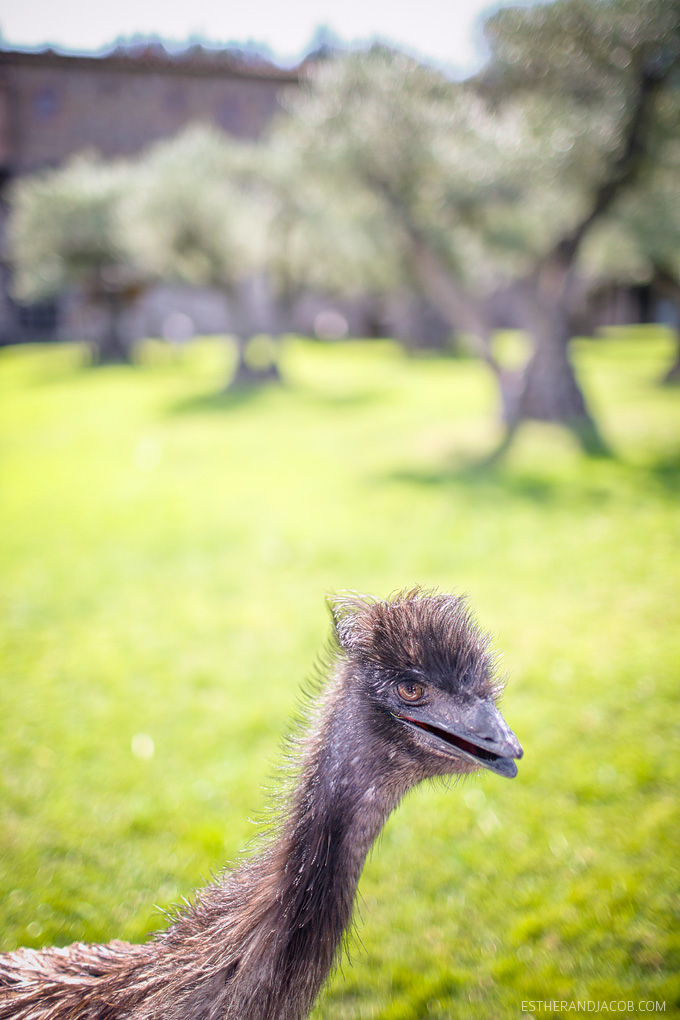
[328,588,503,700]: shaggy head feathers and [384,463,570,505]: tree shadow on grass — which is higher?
[328,588,503,700]: shaggy head feathers

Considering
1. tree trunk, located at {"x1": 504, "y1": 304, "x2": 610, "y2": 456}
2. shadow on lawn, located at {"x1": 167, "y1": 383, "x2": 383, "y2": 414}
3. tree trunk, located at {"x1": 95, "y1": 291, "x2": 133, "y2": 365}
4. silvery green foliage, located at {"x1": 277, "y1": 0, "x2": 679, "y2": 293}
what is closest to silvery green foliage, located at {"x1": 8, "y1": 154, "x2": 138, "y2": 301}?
tree trunk, located at {"x1": 95, "y1": 291, "x2": 133, "y2": 365}

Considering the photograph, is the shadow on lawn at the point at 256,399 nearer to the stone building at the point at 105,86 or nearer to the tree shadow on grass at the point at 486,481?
the tree shadow on grass at the point at 486,481

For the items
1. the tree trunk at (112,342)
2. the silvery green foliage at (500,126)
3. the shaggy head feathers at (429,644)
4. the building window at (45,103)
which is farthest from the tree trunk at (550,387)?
the tree trunk at (112,342)

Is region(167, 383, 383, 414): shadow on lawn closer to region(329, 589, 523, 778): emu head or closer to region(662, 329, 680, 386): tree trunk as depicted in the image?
region(662, 329, 680, 386): tree trunk

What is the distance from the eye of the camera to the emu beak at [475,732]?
4.40 feet

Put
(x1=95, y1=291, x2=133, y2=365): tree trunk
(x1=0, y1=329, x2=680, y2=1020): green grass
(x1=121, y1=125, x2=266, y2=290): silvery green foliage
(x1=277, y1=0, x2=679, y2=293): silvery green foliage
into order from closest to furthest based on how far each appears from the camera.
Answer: (x1=0, y1=329, x2=680, y2=1020): green grass < (x1=277, y1=0, x2=679, y2=293): silvery green foliage < (x1=121, y1=125, x2=266, y2=290): silvery green foliage < (x1=95, y1=291, x2=133, y2=365): tree trunk

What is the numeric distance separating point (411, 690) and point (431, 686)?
0.05 m

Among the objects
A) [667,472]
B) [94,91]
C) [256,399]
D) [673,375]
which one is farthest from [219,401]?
[94,91]

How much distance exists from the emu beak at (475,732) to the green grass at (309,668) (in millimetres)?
552

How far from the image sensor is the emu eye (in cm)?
141

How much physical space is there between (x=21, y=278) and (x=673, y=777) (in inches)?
1004

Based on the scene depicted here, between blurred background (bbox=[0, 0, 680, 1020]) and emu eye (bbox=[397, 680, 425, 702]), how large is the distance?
0.51 metres

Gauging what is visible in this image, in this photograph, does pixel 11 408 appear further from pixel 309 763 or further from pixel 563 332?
pixel 309 763

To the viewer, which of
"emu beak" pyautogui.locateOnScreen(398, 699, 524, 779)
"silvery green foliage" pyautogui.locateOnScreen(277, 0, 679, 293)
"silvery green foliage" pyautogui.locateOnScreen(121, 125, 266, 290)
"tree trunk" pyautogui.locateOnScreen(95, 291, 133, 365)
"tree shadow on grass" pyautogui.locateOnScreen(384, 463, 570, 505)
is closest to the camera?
"emu beak" pyautogui.locateOnScreen(398, 699, 524, 779)
